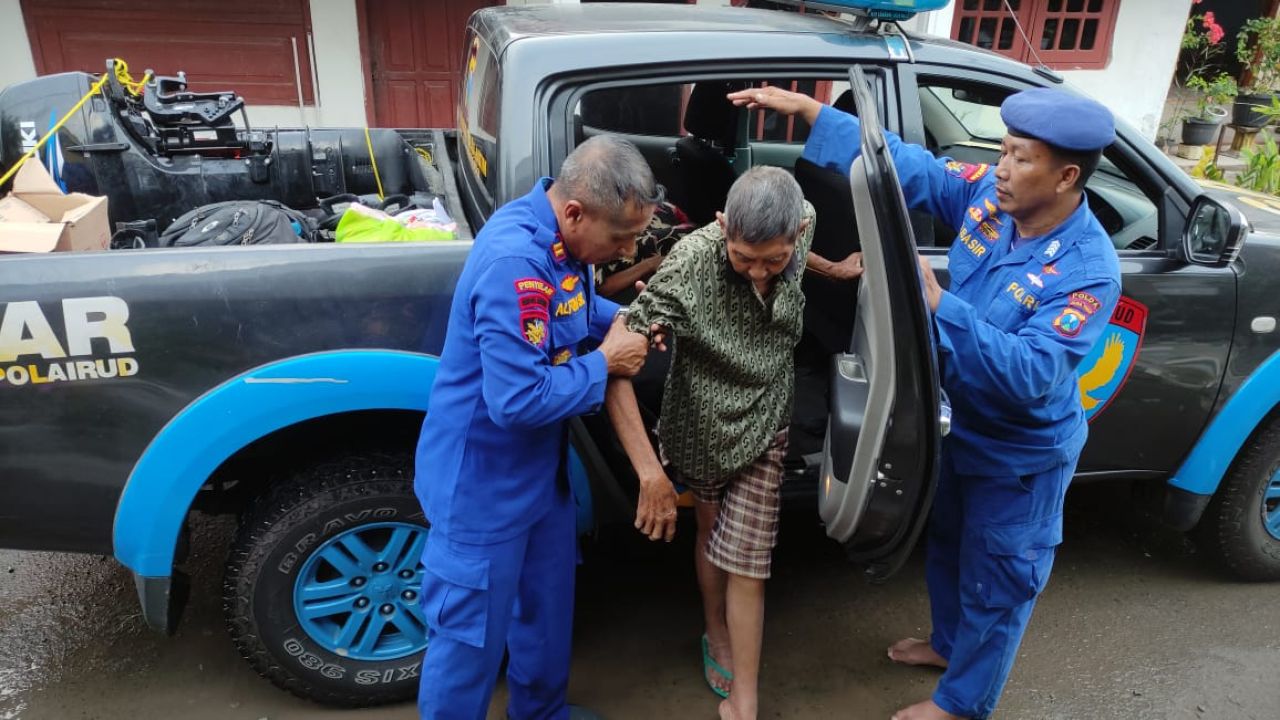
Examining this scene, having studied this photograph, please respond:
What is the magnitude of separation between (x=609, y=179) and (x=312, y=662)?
58.6 inches

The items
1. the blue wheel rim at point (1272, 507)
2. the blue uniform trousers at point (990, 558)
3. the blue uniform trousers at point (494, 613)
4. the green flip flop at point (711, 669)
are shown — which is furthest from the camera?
the blue wheel rim at point (1272, 507)

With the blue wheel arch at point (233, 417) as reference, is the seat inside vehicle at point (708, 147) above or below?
above

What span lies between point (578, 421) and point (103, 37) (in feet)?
22.1

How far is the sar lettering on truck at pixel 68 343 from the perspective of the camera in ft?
5.87

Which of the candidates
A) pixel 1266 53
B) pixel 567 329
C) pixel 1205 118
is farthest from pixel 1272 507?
pixel 1266 53

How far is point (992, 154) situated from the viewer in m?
3.39

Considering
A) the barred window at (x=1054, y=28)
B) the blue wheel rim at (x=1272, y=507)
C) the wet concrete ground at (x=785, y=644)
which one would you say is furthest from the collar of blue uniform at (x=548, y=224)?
the barred window at (x=1054, y=28)

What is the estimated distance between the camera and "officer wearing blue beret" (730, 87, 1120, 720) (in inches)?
70.3

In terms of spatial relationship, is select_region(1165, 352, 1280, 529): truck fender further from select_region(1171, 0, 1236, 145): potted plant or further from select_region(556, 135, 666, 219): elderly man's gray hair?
select_region(1171, 0, 1236, 145): potted plant

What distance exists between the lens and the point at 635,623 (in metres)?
2.78

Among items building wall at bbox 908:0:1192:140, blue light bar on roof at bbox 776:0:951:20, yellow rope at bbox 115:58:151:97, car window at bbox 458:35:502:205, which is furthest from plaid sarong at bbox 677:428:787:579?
building wall at bbox 908:0:1192:140

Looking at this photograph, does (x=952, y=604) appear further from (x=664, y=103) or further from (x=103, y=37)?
(x=103, y=37)

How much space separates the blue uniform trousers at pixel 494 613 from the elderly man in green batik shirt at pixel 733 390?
0.23 m

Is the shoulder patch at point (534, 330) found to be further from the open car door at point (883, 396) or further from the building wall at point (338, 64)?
the building wall at point (338, 64)
